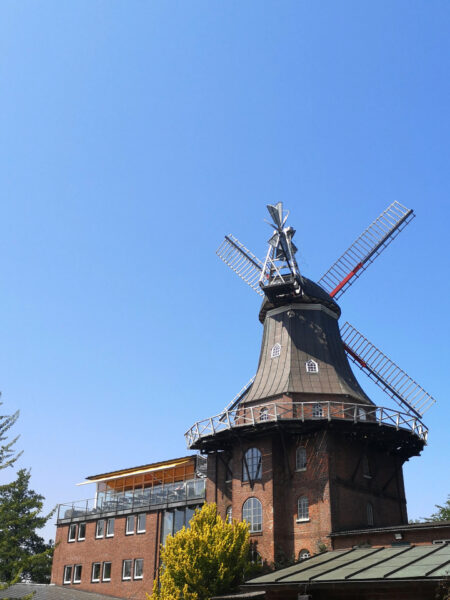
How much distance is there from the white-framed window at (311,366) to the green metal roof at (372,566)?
14.6m

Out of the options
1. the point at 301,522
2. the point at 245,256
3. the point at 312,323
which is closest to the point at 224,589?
the point at 301,522

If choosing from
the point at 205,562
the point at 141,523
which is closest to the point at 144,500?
the point at 141,523

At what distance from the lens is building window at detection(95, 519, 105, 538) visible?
1779 inches

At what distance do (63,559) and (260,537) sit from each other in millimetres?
20717

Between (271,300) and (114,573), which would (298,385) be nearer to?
(271,300)

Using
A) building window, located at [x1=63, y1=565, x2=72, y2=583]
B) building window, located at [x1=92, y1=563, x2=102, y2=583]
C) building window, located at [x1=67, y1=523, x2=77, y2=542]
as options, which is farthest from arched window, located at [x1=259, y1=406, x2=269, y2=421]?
building window, located at [x1=63, y1=565, x2=72, y2=583]

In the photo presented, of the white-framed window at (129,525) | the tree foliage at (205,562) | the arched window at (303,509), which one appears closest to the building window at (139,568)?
the white-framed window at (129,525)

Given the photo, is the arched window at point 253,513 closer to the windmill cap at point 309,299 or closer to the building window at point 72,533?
the windmill cap at point 309,299

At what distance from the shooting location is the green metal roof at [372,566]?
19.3 m

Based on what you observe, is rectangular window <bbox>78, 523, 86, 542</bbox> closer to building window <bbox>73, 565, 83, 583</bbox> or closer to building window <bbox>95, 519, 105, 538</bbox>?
building window <bbox>95, 519, 105, 538</bbox>

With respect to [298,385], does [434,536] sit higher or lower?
lower

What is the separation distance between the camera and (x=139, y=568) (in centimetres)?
4116

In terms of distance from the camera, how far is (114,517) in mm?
44719

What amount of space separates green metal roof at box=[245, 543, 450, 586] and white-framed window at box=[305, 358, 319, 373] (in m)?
14.6
